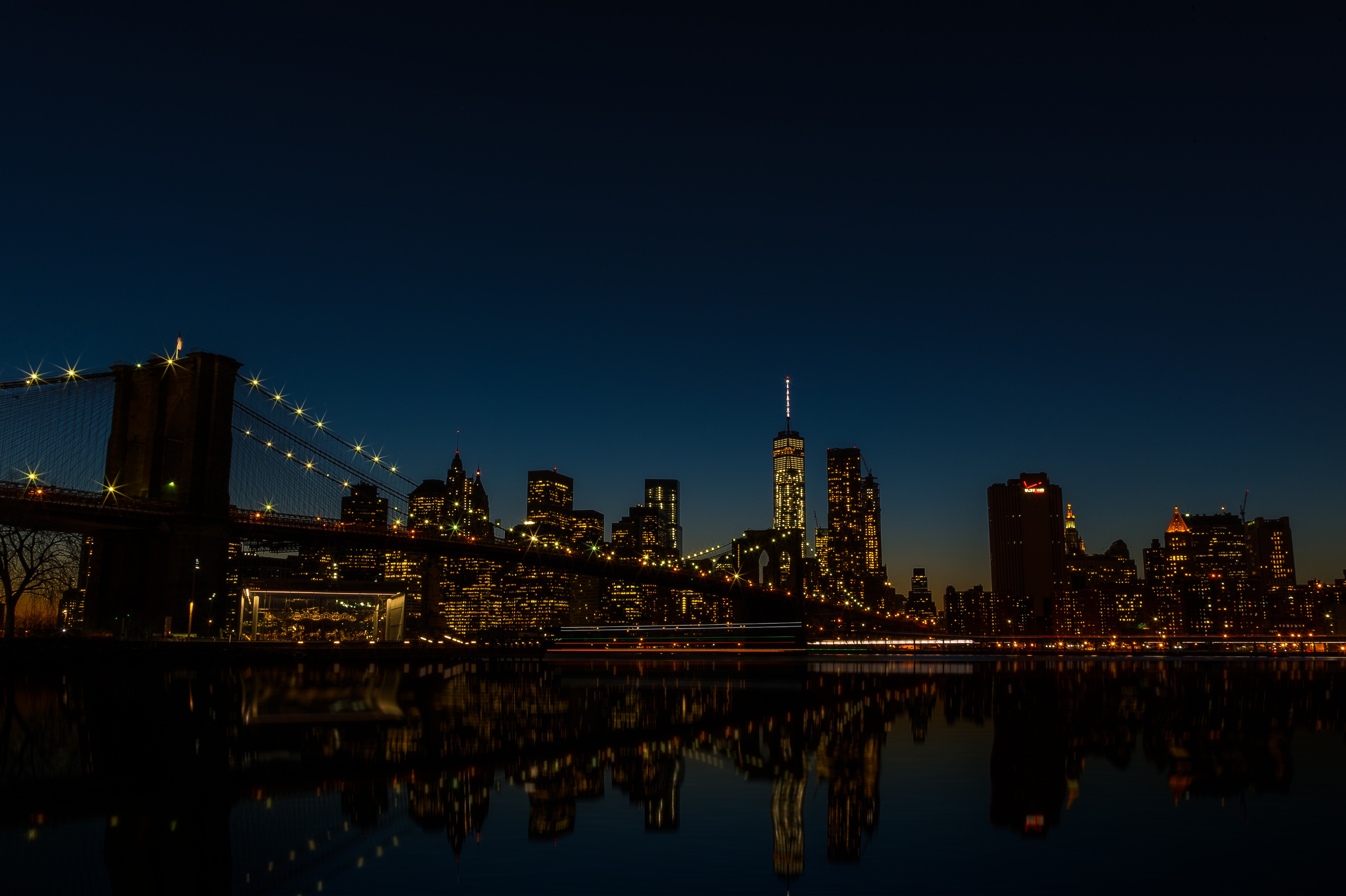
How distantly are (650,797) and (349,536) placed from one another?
2349 inches

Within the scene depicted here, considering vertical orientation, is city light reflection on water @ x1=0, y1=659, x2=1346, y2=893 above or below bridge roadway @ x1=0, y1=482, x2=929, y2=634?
below

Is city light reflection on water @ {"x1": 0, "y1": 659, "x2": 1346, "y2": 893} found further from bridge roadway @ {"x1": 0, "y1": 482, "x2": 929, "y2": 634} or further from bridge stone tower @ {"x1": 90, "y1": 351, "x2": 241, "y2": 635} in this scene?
bridge stone tower @ {"x1": 90, "y1": 351, "x2": 241, "y2": 635}

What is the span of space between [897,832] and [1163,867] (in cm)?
319

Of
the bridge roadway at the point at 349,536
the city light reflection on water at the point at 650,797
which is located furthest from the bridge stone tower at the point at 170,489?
the city light reflection on water at the point at 650,797

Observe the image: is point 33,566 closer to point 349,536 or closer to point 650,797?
point 349,536

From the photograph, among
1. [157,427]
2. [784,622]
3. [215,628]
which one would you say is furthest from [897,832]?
[784,622]

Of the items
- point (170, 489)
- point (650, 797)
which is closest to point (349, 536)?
point (170, 489)

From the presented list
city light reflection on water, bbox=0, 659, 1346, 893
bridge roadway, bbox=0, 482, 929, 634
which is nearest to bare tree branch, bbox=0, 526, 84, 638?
bridge roadway, bbox=0, 482, 929, 634

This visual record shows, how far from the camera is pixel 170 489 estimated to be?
6009cm

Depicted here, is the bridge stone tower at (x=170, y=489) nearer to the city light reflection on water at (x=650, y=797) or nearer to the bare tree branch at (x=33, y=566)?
the bare tree branch at (x=33, y=566)

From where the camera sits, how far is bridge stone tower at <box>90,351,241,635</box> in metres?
57.7

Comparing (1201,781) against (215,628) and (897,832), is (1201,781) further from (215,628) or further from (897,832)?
(215,628)

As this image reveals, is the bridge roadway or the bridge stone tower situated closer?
the bridge roadway

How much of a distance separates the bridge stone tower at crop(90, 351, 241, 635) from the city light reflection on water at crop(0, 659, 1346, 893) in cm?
2619
